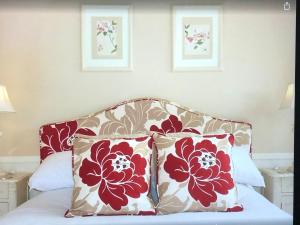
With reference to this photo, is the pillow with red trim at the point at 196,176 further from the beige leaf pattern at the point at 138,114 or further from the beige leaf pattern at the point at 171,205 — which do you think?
the beige leaf pattern at the point at 138,114

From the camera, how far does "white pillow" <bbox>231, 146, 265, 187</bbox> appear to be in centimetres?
101

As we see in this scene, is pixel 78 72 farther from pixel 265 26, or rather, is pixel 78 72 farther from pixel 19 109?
pixel 265 26

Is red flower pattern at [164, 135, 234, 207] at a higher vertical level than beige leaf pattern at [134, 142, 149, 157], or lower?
lower

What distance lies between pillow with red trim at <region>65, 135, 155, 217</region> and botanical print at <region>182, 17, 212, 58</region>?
30cm

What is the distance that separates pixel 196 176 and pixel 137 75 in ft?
1.37

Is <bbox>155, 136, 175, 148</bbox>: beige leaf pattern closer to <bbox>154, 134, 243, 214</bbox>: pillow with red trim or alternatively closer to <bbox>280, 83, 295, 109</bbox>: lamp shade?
<bbox>154, 134, 243, 214</bbox>: pillow with red trim

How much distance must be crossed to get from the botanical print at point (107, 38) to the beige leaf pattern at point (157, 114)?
25 cm

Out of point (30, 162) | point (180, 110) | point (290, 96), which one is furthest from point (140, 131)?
point (290, 96)

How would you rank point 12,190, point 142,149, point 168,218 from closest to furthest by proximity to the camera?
point 168,218, point 142,149, point 12,190

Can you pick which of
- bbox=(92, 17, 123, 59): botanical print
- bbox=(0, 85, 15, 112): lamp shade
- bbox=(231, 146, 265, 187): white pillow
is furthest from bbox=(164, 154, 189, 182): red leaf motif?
bbox=(0, 85, 15, 112): lamp shade

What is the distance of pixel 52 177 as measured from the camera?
43.1 inches

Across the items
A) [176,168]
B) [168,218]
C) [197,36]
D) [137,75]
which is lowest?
[168,218]

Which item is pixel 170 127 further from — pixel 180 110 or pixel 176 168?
pixel 176 168

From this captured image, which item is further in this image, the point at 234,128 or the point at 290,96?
the point at 234,128
